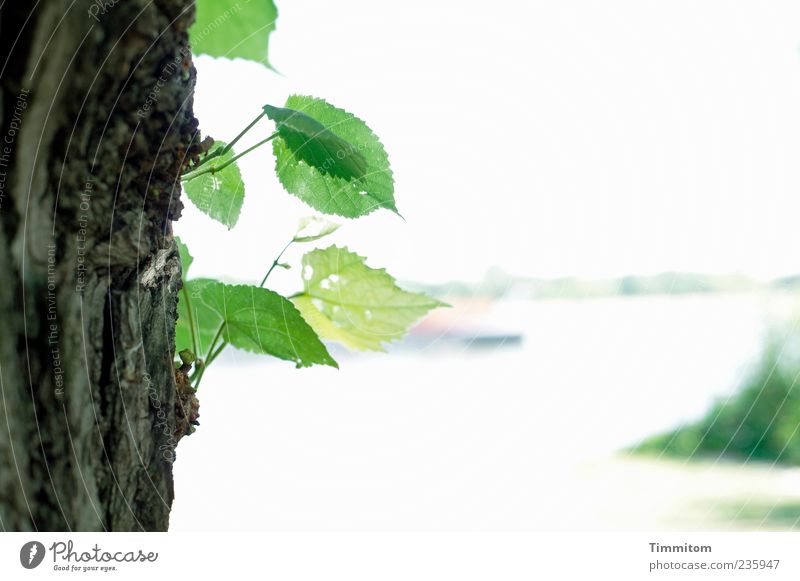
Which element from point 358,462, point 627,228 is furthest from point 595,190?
point 358,462

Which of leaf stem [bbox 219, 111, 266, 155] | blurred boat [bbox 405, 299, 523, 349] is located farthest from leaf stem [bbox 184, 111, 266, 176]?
blurred boat [bbox 405, 299, 523, 349]

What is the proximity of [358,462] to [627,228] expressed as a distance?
17 centimetres

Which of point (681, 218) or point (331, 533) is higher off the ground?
point (681, 218)

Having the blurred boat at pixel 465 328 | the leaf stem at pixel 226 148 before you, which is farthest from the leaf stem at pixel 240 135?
the blurred boat at pixel 465 328

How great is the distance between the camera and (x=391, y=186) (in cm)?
28

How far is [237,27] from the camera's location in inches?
11.7

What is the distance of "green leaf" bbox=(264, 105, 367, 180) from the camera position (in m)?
0.26

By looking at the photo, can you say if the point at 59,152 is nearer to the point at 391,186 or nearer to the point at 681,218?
the point at 391,186

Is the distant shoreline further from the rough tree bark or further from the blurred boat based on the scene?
the rough tree bark

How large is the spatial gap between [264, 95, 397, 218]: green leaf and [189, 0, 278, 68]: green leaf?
3 centimetres

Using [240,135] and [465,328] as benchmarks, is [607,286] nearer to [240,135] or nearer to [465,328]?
[465,328]

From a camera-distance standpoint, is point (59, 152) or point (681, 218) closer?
point (59, 152)

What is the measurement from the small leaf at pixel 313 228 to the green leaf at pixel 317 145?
27 millimetres

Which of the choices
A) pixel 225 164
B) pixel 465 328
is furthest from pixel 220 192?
pixel 465 328
